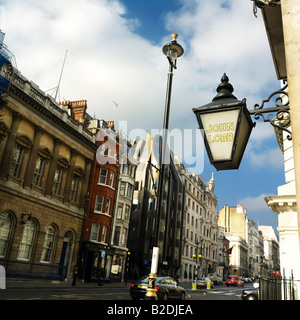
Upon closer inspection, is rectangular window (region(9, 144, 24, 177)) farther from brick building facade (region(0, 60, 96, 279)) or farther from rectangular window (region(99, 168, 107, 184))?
rectangular window (region(99, 168, 107, 184))

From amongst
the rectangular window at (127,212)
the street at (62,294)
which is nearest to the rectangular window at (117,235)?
the rectangular window at (127,212)

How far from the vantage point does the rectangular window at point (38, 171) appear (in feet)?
90.0

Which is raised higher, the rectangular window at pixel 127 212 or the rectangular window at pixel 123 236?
the rectangular window at pixel 127 212

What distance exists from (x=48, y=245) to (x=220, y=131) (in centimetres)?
2800

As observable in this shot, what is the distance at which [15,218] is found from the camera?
79.7 feet

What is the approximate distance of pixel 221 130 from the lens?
3.34 meters

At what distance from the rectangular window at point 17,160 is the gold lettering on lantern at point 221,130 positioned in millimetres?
A: 24329

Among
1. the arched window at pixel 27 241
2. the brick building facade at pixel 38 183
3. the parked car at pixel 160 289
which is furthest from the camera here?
the arched window at pixel 27 241

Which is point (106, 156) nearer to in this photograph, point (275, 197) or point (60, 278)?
point (60, 278)

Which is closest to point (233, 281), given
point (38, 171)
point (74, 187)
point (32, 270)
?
point (74, 187)

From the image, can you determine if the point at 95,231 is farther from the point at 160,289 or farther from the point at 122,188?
the point at 160,289

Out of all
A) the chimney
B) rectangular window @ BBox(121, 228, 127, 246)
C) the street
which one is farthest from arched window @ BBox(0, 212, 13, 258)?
rectangular window @ BBox(121, 228, 127, 246)

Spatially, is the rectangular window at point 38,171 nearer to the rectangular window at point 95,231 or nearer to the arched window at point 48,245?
the arched window at point 48,245
